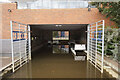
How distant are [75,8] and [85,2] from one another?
742 millimetres

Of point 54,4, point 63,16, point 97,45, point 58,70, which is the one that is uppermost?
point 54,4

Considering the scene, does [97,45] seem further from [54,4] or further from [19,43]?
[19,43]

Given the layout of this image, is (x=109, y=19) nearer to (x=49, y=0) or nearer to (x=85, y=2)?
(x=85, y=2)

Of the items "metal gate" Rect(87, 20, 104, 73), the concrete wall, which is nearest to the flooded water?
"metal gate" Rect(87, 20, 104, 73)

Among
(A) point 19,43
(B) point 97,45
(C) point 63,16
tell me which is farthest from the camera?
(C) point 63,16

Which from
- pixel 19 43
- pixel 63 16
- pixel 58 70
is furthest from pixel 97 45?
pixel 19 43

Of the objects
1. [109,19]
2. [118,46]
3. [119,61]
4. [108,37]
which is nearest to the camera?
[119,61]

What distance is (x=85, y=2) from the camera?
5.46 meters

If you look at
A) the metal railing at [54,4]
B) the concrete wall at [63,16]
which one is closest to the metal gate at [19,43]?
the concrete wall at [63,16]

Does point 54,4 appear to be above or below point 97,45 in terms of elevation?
above

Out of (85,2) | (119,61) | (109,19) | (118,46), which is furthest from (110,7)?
(119,61)

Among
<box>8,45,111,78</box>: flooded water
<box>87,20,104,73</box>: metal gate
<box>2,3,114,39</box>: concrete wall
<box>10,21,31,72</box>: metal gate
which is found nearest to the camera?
<box>8,45,111,78</box>: flooded water

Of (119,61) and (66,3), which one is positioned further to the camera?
(66,3)

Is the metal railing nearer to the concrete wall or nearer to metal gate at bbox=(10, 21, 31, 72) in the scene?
the concrete wall
